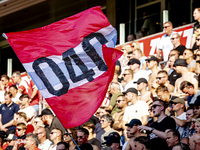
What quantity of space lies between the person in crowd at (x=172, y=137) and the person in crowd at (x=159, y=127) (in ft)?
0.45

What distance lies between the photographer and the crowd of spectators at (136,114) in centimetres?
845

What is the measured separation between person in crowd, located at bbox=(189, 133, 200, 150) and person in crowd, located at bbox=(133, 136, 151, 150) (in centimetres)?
86

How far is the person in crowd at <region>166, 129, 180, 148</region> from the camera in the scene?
7996 mm

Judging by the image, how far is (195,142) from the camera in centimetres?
766

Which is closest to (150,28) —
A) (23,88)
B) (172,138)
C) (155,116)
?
(23,88)

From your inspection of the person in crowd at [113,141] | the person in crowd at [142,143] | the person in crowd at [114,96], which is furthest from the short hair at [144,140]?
the person in crowd at [114,96]

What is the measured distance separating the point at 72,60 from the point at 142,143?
204 centimetres

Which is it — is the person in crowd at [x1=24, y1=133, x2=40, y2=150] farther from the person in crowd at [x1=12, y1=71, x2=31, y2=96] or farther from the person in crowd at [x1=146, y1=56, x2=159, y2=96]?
the person in crowd at [x1=12, y1=71, x2=31, y2=96]

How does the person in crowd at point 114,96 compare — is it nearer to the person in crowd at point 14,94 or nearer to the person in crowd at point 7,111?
the person in crowd at point 7,111

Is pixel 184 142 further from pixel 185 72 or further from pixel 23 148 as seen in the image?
pixel 23 148

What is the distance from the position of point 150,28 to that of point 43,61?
793 centimetres

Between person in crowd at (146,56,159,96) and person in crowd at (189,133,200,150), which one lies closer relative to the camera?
person in crowd at (189,133,200,150)

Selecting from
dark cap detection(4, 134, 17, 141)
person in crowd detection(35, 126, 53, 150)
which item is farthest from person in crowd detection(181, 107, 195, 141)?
dark cap detection(4, 134, 17, 141)

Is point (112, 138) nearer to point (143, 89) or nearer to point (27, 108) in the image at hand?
point (143, 89)
